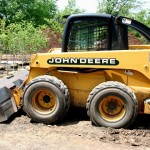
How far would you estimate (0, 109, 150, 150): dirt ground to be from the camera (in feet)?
18.6

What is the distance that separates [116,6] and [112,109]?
79.4 ft

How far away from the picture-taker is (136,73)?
6.63m

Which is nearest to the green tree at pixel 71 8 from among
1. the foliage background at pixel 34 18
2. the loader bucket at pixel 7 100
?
the foliage background at pixel 34 18

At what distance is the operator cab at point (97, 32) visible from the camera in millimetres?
6863

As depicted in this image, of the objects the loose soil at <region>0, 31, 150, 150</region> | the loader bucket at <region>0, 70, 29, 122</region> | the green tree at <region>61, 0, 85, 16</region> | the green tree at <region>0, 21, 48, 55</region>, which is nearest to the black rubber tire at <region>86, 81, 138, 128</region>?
the loose soil at <region>0, 31, 150, 150</region>

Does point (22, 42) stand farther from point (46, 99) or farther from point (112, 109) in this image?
point (112, 109)

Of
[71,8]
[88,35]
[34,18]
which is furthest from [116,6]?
[88,35]

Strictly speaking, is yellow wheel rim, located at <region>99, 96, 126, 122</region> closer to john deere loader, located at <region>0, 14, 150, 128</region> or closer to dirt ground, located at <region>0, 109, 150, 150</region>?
john deere loader, located at <region>0, 14, 150, 128</region>

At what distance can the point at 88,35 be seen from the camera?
713 cm

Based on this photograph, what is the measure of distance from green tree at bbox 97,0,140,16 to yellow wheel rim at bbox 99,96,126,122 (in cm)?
2306

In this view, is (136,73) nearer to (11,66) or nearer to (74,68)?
(74,68)

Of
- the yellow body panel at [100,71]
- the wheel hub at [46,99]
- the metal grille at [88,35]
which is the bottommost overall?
the wheel hub at [46,99]

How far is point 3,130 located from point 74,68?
1751mm

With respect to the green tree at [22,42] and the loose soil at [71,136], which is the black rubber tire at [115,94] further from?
the green tree at [22,42]
